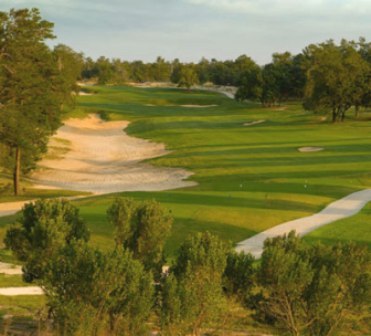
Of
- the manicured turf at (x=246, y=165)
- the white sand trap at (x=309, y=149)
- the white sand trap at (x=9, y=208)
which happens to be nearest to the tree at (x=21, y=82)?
the white sand trap at (x=9, y=208)

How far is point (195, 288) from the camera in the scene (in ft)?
39.9

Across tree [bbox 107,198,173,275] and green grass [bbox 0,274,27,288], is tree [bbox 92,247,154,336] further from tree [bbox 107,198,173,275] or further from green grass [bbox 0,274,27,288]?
green grass [bbox 0,274,27,288]

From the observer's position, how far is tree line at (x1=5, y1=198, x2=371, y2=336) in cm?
1164

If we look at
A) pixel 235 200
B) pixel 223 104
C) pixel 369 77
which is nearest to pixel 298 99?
pixel 223 104

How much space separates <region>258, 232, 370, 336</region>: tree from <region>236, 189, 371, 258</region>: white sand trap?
1053 centimetres

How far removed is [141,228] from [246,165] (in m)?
36.4

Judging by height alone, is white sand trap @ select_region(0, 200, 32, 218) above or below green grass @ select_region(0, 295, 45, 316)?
below

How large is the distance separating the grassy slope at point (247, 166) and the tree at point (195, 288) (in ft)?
40.0

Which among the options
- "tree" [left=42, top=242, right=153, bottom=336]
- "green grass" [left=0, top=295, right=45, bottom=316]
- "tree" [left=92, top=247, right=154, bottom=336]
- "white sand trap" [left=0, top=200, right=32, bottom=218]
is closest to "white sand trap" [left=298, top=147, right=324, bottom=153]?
"white sand trap" [left=0, top=200, right=32, bottom=218]

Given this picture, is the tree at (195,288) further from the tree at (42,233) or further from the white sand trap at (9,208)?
the white sand trap at (9,208)

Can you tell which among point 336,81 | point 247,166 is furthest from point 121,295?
point 336,81

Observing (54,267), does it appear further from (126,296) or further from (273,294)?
(273,294)

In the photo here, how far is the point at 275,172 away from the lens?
47469 millimetres

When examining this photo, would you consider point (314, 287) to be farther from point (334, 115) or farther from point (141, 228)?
point (334, 115)
